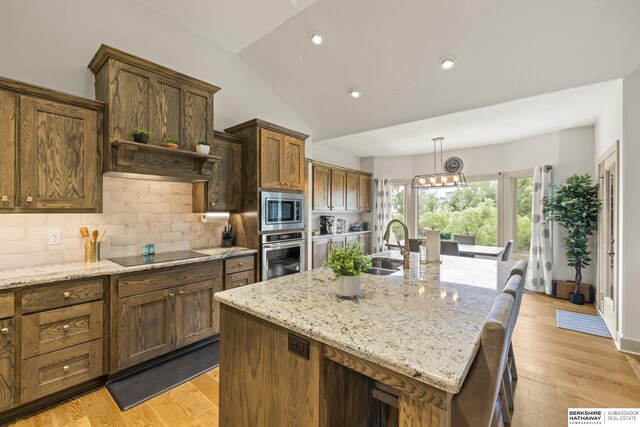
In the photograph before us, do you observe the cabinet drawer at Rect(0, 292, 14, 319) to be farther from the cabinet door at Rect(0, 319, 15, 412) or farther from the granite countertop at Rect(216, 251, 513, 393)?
the granite countertop at Rect(216, 251, 513, 393)

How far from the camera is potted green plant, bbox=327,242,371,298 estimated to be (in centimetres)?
149

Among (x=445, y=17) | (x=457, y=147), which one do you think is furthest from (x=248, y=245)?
(x=457, y=147)

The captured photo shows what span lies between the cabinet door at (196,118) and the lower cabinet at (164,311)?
1296mm

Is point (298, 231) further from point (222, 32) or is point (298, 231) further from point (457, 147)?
point (457, 147)

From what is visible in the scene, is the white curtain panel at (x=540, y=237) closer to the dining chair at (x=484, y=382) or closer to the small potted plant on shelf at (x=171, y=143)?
the dining chair at (x=484, y=382)

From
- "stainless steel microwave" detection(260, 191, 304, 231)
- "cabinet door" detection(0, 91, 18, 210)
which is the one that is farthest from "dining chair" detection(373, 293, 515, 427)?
"cabinet door" detection(0, 91, 18, 210)

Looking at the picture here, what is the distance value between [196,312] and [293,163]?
2.13 m

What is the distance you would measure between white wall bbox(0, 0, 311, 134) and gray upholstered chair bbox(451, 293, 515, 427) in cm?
354

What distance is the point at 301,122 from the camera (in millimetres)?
4934

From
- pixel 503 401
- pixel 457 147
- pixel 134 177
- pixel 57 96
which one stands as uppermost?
pixel 457 147

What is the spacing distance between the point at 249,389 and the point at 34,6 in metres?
3.48

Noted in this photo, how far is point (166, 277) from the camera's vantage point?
2.58 meters

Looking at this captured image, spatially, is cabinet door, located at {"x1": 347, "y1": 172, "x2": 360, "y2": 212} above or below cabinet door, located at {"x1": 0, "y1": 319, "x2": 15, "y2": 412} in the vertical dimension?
above

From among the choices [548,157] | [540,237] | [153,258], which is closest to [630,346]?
[540,237]
